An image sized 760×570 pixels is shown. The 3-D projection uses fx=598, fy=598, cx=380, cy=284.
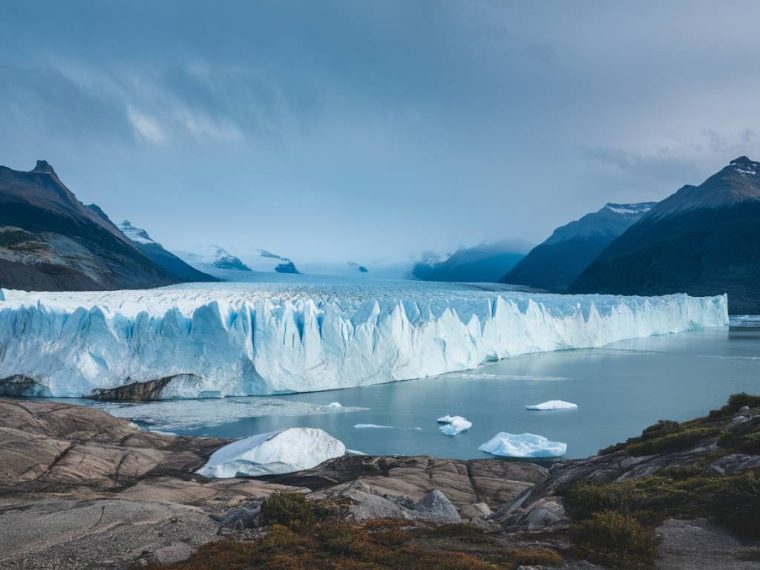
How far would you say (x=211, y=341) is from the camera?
22.3 metres

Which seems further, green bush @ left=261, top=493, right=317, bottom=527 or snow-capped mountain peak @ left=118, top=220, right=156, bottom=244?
snow-capped mountain peak @ left=118, top=220, right=156, bottom=244

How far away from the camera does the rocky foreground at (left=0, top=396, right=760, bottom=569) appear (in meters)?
5.24

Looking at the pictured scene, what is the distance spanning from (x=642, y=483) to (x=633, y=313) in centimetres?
3923

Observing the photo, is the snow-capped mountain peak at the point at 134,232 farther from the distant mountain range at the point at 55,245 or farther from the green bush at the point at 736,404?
the green bush at the point at 736,404

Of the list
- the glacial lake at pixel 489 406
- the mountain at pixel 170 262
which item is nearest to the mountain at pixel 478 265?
the mountain at pixel 170 262

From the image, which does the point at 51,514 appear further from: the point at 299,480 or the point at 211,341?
the point at 211,341

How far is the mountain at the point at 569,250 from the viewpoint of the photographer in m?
112

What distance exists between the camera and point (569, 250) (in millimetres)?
120625

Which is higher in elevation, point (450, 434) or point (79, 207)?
point (79, 207)

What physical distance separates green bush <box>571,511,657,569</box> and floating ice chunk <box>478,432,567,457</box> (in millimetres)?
9501

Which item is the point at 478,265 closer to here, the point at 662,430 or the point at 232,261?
the point at 232,261

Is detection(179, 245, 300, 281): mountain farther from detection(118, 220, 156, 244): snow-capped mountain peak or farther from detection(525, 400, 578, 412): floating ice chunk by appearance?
detection(525, 400, 578, 412): floating ice chunk

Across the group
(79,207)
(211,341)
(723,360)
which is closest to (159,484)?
(211,341)

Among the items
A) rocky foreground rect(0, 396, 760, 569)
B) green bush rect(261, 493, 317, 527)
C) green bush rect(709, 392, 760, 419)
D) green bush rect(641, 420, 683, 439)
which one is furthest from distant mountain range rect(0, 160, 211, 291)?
green bush rect(709, 392, 760, 419)
